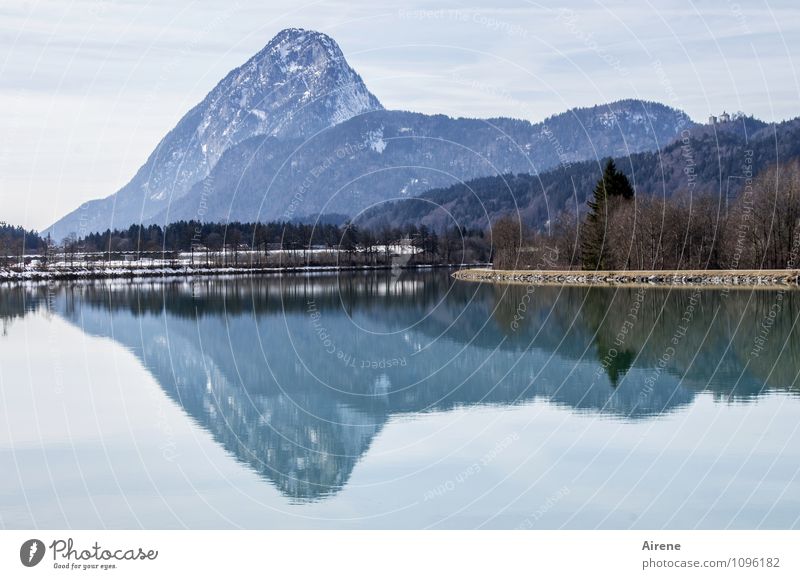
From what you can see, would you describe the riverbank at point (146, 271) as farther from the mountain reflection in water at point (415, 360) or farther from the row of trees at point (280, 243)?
the mountain reflection in water at point (415, 360)

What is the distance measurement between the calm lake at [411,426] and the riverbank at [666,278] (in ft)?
72.3

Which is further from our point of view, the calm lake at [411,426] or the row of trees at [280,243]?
the row of trees at [280,243]

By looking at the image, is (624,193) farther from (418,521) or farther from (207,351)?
(418,521)

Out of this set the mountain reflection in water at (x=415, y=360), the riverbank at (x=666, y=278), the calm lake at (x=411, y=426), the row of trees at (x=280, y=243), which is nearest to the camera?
the calm lake at (x=411, y=426)

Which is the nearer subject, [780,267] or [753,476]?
[753,476]

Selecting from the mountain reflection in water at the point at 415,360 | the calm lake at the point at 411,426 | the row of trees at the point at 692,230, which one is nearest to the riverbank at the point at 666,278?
the row of trees at the point at 692,230

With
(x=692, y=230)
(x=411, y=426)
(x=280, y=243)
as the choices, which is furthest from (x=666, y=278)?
(x=280, y=243)

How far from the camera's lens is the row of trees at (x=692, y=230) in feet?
205

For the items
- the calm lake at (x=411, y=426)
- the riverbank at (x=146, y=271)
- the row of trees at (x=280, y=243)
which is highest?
the row of trees at (x=280, y=243)

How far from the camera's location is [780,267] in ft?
208

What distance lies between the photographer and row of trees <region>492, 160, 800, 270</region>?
205ft

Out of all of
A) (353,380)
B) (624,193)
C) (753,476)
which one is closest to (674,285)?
(624,193)

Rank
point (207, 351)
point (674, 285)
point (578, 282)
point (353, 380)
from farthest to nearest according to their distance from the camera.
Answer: point (578, 282) → point (674, 285) → point (207, 351) → point (353, 380)

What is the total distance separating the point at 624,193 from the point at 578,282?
10.4 m
